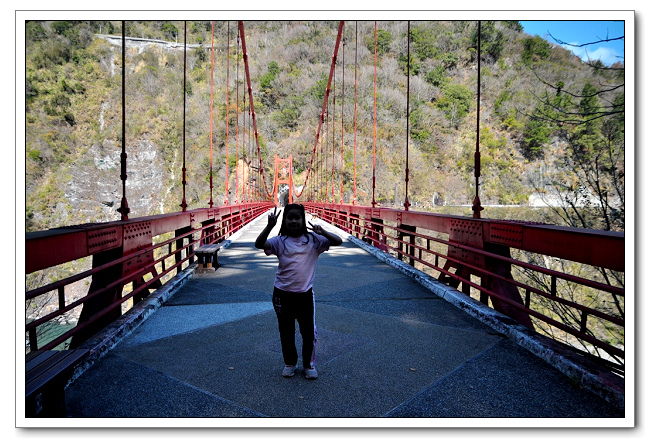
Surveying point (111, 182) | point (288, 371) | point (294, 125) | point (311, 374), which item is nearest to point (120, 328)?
point (288, 371)

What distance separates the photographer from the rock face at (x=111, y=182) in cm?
4775

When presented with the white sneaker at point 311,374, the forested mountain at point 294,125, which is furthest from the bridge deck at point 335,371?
the forested mountain at point 294,125

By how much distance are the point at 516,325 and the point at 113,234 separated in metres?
3.23

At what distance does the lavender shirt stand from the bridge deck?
0.56 metres

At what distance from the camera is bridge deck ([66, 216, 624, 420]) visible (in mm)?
2264

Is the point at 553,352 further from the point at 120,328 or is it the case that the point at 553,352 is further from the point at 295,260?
the point at 120,328

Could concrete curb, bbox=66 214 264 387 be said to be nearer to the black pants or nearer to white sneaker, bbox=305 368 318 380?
the black pants

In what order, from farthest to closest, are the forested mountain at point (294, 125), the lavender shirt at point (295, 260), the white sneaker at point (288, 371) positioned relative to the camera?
the forested mountain at point (294, 125) < the white sneaker at point (288, 371) < the lavender shirt at point (295, 260)

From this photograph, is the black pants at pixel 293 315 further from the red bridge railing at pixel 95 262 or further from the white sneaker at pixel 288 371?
the red bridge railing at pixel 95 262

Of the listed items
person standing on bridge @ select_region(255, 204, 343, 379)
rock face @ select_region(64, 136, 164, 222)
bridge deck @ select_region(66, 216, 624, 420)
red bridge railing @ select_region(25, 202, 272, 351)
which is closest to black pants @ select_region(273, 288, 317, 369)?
person standing on bridge @ select_region(255, 204, 343, 379)

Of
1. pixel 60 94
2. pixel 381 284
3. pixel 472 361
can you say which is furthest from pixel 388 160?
pixel 472 361

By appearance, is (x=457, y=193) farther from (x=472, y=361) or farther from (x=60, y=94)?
(x=472, y=361)

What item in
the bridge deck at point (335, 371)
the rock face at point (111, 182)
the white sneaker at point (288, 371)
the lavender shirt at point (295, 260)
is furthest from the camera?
the rock face at point (111, 182)

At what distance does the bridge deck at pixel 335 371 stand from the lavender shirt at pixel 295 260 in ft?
1.82
